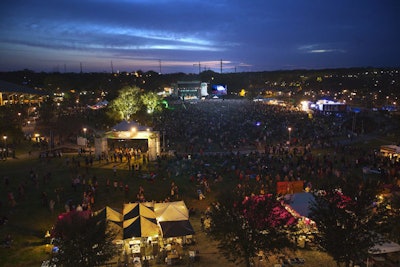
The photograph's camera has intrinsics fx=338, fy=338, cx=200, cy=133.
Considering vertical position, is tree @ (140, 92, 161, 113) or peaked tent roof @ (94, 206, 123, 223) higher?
tree @ (140, 92, 161, 113)

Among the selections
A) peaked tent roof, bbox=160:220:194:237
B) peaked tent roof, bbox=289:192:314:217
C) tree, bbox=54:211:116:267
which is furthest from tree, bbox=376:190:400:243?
tree, bbox=54:211:116:267

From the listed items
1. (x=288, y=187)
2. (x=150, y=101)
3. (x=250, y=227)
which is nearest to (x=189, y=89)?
(x=150, y=101)

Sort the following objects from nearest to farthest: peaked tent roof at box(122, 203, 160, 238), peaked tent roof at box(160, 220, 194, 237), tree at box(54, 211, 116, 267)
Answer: tree at box(54, 211, 116, 267) < peaked tent roof at box(122, 203, 160, 238) < peaked tent roof at box(160, 220, 194, 237)

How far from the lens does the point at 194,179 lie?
68.1ft

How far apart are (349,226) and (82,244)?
7.68 meters

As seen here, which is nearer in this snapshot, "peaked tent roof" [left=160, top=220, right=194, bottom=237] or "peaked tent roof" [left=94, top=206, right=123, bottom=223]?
"peaked tent roof" [left=160, top=220, right=194, bottom=237]

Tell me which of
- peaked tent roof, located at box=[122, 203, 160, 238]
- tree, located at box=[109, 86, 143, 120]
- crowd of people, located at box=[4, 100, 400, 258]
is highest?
tree, located at box=[109, 86, 143, 120]

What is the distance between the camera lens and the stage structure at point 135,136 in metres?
24.6

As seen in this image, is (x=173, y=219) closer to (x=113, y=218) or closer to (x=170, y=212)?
(x=170, y=212)

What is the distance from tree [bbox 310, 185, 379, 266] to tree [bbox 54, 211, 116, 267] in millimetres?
6332

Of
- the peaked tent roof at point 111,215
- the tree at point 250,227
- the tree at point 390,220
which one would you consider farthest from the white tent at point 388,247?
the peaked tent roof at point 111,215

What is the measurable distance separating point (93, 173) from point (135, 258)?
11436 millimetres

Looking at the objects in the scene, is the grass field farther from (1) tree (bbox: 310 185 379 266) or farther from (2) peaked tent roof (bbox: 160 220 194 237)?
(1) tree (bbox: 310 185 379 266)

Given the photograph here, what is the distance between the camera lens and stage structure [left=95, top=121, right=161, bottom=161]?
2462 cm
